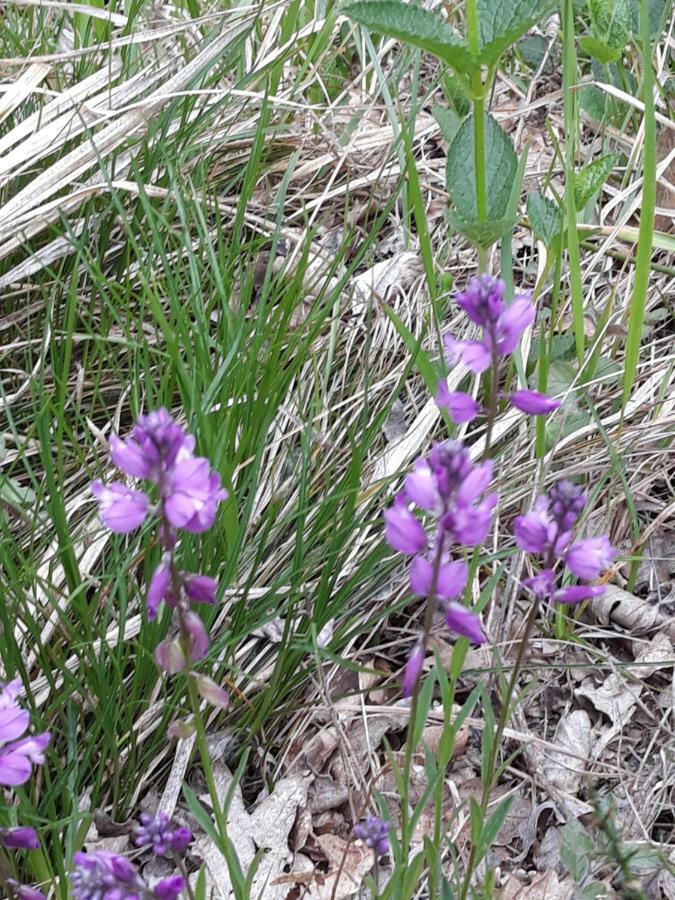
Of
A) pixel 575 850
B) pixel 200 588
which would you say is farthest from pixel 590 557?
pixel 575 850

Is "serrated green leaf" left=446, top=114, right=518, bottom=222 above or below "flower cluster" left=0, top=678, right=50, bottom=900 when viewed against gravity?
above

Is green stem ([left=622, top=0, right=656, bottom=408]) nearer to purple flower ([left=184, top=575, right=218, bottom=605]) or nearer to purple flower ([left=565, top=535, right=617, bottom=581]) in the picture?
purple flower ([left=565, top=535, right=617, bottom=581])

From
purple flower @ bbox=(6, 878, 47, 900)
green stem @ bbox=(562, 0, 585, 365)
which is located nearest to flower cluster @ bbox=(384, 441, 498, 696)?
purple flower @ bbox=(6, 878, 47, 900)

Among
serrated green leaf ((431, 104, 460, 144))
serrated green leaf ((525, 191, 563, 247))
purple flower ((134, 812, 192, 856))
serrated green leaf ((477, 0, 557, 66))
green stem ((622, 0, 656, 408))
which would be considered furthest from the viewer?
serrated green leaf ((431, 104, 460, 144))

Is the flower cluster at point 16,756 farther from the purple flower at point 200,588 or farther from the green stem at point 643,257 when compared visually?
the green stem at point 643,257

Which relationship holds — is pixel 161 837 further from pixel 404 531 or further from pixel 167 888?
pixel 404 531

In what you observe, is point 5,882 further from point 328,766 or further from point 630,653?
point 630,653
